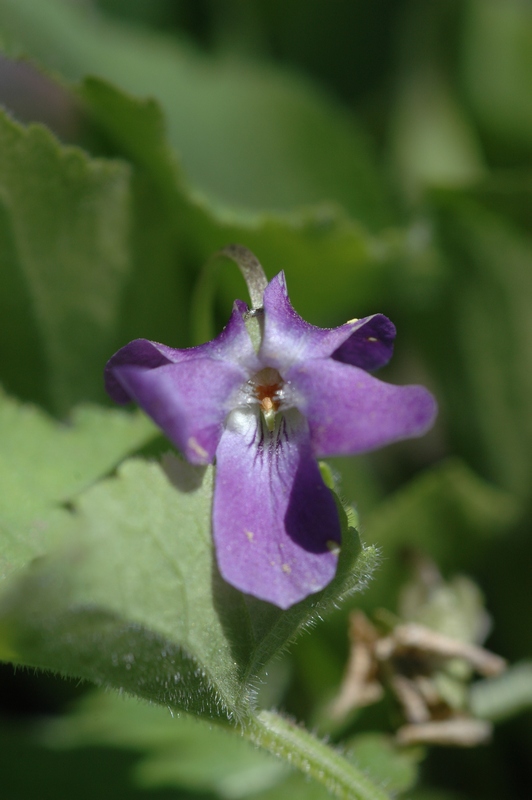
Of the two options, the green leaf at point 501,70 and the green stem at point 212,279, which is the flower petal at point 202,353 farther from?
the green leaf at point 501,70

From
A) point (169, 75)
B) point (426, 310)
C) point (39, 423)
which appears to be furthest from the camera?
point (169, 75)

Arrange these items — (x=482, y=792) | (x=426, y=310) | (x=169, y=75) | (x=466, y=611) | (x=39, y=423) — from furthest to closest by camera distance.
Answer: (x=169, y=75) → (x=426, y=310) → (x=482, y=792) → (x=466, y=611) → (x=39, y=423)

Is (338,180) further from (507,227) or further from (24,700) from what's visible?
(24,700)

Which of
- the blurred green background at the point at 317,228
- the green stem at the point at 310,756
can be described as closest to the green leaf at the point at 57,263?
the blurred green background at the point at 317,228

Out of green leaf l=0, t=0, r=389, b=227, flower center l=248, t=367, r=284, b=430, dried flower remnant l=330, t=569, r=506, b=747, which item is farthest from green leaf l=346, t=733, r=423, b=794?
green leaf l=0, t=0, r=389, b=227

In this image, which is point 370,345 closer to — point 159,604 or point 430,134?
point 159,604

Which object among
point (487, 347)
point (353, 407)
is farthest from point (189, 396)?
point (487, 347)

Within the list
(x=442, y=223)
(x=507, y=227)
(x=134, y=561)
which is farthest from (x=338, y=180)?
(x=134, y=561)
